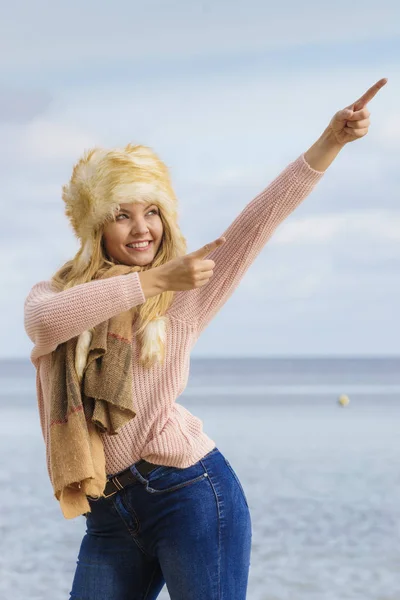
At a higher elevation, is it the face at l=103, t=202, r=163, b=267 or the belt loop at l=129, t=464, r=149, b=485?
the face at l=103, t=202, r=163, b=267

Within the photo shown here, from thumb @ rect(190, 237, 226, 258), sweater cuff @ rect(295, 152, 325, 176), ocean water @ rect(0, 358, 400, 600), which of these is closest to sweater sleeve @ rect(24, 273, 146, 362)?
thumb @ rect(190, 237, 226, 258)

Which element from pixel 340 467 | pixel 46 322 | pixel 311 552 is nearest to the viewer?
pixel 46 322

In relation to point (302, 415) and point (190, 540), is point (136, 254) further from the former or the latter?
point (302, 415)

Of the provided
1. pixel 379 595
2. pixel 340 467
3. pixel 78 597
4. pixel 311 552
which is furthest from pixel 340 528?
pixel 78 597

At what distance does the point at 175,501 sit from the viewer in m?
2.29

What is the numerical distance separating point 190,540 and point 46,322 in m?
0.57

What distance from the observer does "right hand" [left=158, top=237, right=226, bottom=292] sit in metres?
2.19

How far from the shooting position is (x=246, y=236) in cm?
242

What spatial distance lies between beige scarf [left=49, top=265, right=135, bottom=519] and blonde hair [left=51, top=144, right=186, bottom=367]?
0.45 feet

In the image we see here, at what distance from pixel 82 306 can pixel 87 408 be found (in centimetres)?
24

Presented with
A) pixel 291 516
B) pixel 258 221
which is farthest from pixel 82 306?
pixel 291 516

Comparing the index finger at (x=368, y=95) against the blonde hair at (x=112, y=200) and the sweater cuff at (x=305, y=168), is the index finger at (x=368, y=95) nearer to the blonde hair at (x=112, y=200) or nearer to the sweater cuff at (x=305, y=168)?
the sweater cuff at (x=305, y=168)

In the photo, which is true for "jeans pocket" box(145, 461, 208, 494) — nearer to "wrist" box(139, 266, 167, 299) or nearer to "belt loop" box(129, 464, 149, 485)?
"belt loop" box(129, 464, 149, 485)

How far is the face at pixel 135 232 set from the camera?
2477mm
